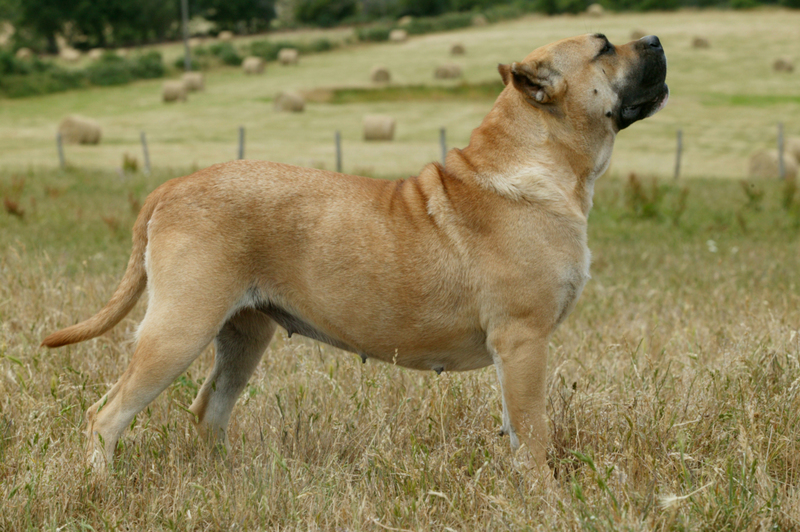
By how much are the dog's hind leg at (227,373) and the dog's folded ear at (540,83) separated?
5.85ft

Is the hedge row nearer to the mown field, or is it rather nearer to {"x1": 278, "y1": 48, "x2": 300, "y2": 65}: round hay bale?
the mown field

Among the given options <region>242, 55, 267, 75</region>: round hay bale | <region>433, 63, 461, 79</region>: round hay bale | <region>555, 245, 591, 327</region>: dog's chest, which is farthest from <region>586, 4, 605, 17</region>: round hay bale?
<region>555, 245, 591, 327</region>: dog's chest

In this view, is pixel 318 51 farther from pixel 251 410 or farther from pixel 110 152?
pixel 251 410

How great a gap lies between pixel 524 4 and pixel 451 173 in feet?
233

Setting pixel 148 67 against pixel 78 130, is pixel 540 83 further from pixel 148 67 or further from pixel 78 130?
pixel 148 67

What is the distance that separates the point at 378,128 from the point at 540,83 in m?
26.7

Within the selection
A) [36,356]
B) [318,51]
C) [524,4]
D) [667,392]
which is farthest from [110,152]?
[524,4]

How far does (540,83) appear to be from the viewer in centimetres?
380

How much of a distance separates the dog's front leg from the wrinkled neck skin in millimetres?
649

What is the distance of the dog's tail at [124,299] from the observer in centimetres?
381

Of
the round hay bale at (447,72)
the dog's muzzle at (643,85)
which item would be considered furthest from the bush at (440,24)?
the dog's muzzle at (643,85)

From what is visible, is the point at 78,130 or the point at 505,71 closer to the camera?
the point at 505,71

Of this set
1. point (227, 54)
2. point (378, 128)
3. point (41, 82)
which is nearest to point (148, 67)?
point (227, 54)

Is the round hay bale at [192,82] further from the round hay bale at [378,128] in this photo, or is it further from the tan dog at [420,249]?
the tan dog at [420,249]
